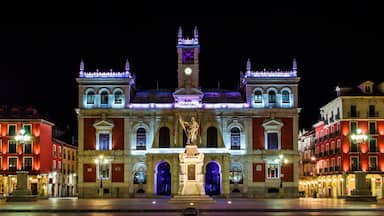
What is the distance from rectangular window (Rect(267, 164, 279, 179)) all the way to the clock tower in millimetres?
14466

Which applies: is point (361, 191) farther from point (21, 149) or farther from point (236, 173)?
point (21, 149)

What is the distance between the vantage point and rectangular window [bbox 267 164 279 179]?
88.9 meters

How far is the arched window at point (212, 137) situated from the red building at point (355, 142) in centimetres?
1665

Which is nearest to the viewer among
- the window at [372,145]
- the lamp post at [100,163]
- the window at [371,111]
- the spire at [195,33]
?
the lamp post at [100,163]

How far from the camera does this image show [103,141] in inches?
3551

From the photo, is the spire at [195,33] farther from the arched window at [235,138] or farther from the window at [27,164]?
the window at [27,164]

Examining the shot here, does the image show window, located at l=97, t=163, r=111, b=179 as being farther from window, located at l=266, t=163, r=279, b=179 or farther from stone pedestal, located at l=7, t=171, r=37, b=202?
stone pedestal, located at l=7, t=171, r=37, b=202

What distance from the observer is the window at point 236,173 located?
8894 cm

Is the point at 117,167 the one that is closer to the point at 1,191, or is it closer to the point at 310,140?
the point at 1,191

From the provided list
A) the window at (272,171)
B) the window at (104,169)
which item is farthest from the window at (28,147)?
the window at (272,171)

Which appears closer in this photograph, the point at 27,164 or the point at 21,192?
the point at 21,192

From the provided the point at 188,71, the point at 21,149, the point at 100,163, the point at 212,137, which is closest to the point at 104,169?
the point at 100,163

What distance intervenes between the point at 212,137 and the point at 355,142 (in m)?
18.1

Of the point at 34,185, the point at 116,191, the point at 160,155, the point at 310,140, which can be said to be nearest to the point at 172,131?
the point at 160,155
